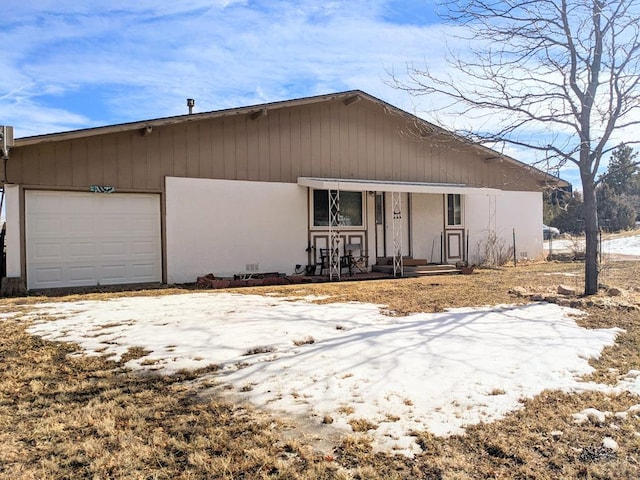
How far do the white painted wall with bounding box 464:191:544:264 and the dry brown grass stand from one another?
1206cm

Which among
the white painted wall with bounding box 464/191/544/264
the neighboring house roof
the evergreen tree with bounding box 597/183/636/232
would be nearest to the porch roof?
the white painted wall with bounding box 464/191/544/264

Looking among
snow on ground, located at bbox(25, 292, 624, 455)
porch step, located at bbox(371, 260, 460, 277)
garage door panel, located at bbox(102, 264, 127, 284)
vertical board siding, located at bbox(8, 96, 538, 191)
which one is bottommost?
snow on ground, located at bbox(25, 292, 624, 455)

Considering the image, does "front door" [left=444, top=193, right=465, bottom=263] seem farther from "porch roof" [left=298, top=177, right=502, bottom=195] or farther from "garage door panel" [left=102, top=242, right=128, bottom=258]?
"garage door panel" [left=102, top=242, right=128, bottom=258]

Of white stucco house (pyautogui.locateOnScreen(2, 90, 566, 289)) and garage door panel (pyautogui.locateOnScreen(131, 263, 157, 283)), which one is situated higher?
white stucco house (pyautogui.locateOnScreen(2, 90, 566, 289))

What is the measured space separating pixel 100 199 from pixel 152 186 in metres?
1.12

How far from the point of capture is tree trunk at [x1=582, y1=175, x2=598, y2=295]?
8344 millimetres

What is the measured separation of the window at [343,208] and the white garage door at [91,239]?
4148mm

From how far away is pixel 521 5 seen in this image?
845cm

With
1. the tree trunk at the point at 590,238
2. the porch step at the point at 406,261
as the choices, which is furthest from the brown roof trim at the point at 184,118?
the tree trunk at the point at 590,238

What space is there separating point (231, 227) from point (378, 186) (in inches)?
154

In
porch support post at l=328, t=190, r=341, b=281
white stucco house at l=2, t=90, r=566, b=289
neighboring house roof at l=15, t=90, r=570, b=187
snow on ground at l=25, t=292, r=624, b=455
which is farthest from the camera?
porch support post at l=328, t=190, r=341, b=281

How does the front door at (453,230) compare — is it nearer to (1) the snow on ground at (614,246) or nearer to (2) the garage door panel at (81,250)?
(1) the snow on ground at (614,246)

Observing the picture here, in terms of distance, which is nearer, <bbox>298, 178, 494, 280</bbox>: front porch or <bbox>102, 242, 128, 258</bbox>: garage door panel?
<bbox>102, 242, 128, 258</bbox>: garage door panel

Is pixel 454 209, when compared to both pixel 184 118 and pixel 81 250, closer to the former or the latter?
pixel 184 118
